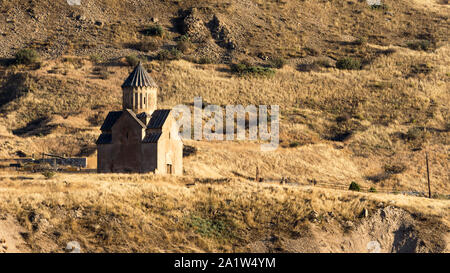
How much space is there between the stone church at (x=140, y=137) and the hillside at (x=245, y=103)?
8.63 feet

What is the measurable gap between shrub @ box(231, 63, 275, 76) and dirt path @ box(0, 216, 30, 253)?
57.0 metres

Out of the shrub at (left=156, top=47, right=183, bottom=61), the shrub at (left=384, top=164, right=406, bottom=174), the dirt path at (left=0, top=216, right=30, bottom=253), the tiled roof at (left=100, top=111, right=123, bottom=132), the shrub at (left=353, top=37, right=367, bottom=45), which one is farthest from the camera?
the shrub at (left=353, top=37, right=367, bottom=45)

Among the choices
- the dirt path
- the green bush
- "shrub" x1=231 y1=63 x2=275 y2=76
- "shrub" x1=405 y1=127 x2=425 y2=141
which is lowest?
the dirt path

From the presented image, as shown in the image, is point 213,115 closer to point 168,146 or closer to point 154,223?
point 168,146

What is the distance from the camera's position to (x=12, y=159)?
6406 cm

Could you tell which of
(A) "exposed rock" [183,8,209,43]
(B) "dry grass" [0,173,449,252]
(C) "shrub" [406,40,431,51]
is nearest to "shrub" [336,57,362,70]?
(C) "shrub" [406,40,431,51]

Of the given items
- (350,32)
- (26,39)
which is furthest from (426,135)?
(26,39)

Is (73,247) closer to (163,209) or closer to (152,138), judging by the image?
(163,209)

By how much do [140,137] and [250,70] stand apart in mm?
43245

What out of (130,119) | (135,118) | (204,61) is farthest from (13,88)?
(135,118)

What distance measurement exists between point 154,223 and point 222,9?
6907 cm

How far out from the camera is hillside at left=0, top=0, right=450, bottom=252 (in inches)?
1809

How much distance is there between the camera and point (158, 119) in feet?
183

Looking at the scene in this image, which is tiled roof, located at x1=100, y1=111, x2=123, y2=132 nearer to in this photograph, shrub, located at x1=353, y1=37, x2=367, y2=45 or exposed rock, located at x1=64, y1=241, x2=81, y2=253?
exposed rock, located at x1=64, y1=241, x2=81, y2=253
